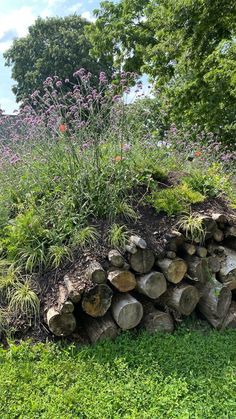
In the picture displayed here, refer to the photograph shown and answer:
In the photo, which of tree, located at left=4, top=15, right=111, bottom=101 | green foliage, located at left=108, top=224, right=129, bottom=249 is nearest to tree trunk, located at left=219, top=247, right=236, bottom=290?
green foliage, located at left=108, top=224, right=129, bottom=249

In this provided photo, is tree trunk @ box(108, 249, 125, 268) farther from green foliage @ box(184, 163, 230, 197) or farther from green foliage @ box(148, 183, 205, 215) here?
green foliage @ box(184, 163, 230, 197)

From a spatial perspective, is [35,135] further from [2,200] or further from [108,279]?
[108,279]

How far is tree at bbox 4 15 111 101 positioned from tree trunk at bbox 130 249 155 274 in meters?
18.3

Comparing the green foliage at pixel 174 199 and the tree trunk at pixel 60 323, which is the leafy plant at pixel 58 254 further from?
the green foliage at pixel 174 199

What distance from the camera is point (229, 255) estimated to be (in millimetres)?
3504

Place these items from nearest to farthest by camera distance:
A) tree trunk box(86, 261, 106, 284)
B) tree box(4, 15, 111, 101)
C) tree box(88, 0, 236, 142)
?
tree trunk box(86, 261, 106, 284)
tree box(88, 0, 236, 142)
tree box(4, 15, 111, 101)

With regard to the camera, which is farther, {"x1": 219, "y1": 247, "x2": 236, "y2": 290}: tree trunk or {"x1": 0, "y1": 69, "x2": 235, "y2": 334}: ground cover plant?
{"x1": 219, "y1": 247, "x2": 236, "y2": 290}: tree trunk

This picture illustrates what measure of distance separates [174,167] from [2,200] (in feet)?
6.81

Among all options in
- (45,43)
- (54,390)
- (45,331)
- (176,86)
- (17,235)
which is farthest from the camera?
(45,43)

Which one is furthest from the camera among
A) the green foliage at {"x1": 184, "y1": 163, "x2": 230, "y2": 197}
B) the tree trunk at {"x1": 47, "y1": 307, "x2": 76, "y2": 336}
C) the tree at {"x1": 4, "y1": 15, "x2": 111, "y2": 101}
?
the tree at {"x1": 4, "y1": 15, "x2": 111, "y2": 101}

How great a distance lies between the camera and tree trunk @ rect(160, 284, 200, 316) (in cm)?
307

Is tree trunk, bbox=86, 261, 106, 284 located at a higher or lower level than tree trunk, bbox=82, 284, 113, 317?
higher

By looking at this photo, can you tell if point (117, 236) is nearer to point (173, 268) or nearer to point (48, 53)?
point (173, 268)

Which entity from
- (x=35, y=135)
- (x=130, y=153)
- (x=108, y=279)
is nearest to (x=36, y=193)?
(x=35, y=135)
